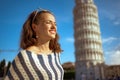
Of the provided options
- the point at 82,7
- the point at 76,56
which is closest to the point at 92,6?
the point at 82,7

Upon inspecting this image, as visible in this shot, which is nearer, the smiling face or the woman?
the woman

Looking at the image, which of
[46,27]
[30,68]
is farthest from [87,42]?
[30,68]

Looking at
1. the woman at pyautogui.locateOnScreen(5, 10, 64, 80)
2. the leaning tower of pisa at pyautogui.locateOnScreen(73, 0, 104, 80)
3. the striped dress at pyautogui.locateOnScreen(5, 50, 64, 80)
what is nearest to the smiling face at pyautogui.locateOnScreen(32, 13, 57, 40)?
the woman at pyautogui.locateOnScreen(5, 10, 64, 80)

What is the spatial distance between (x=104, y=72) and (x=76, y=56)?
864 cm

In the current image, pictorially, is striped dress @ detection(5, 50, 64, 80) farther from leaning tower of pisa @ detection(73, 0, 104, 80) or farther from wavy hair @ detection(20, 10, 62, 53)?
leaning tower of pisa @ detection(73, 0, 104, 80)

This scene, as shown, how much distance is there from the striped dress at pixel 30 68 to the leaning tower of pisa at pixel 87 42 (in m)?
57.3

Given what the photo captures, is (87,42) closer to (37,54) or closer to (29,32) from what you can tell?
(29,32)

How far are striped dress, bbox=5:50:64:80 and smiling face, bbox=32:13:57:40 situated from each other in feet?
0.64

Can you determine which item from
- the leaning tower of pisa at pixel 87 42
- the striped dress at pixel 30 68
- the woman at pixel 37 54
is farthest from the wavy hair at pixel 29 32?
the leaning tower of pisa at pixel 87 42

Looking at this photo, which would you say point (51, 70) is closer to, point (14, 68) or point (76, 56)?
point (14, 68)

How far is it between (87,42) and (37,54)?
6307cm

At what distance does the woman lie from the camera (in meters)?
1.65

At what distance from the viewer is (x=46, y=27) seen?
1897 millimetres

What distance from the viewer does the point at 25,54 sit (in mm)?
1698
